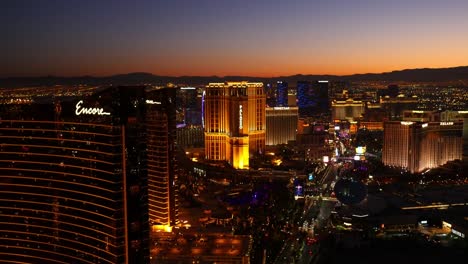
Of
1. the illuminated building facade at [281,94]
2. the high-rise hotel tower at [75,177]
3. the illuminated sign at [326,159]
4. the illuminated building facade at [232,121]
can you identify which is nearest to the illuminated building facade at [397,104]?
the illuminated building facade at [281,94]

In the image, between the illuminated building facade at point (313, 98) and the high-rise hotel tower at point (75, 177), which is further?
the illuminated building facade at point (313, 98)

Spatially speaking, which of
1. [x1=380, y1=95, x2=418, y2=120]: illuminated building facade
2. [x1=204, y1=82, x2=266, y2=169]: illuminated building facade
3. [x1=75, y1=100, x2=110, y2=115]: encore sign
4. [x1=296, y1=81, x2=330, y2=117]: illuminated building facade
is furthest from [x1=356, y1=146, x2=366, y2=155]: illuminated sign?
[x1=75, y1=100, x2=110, y2=115]: encore sign

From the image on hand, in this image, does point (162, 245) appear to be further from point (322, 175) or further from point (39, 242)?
point (322, 175)

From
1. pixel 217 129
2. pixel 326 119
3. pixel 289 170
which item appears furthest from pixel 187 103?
pixel 289 170

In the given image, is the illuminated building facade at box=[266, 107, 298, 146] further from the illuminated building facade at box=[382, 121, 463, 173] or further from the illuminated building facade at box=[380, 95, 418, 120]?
the illuminated building facade at box=[380, 95, 418, 120]

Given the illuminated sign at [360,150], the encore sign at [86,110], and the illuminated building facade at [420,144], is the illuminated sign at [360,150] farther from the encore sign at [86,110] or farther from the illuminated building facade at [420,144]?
the encore sign at [86,110]

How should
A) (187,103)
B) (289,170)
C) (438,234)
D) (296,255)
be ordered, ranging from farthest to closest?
(187,103), (289,170), (438,234), (296,255)
